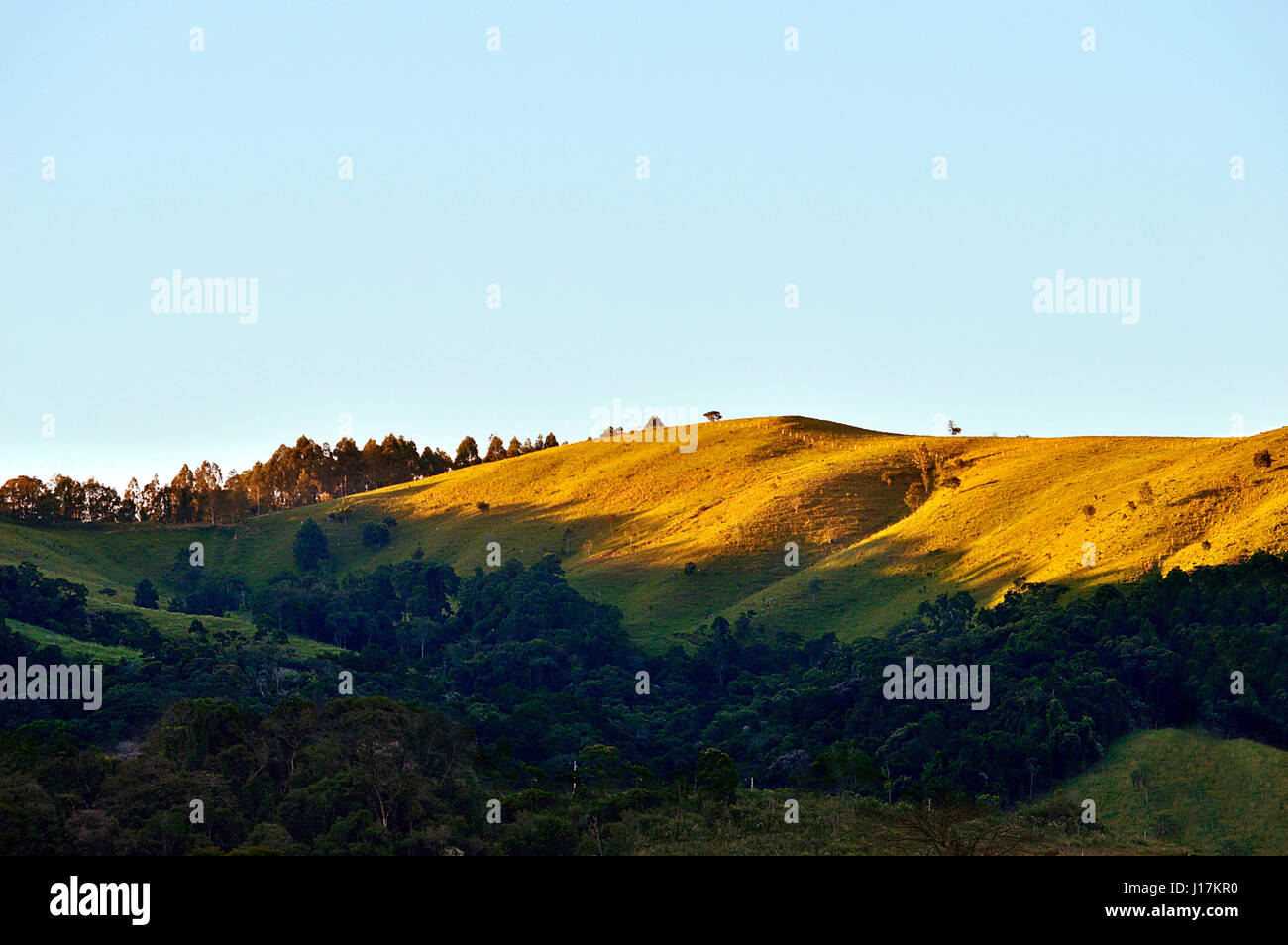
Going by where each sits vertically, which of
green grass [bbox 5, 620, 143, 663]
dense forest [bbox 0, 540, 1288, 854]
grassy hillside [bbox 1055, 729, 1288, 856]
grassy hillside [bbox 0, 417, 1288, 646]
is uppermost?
grassy hillside [bbox 0, 417, 1288, 646]

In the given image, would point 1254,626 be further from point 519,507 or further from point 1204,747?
point 519,507

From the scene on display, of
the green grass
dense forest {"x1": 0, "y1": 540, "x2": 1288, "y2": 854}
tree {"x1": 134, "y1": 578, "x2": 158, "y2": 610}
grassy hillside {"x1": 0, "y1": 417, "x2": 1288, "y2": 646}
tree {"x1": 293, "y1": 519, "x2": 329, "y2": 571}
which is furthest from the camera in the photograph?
tree {"x1": 293, "y1": 519, "x2": 329, "y2": 571}

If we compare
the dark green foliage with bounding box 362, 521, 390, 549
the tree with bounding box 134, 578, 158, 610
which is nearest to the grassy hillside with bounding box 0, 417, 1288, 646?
the tree with bounding box 134, 578, 158, 610

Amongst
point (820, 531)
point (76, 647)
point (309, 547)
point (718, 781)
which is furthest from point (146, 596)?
point (718, 781)

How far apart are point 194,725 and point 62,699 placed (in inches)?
909

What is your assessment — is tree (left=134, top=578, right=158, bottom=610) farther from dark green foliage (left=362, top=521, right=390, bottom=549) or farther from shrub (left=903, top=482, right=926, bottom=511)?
shrub (left=903, top=482, right=926, bottom=511)

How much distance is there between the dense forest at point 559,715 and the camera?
71188mm

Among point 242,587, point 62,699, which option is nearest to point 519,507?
point 242,587

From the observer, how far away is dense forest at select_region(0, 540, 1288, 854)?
7119cm

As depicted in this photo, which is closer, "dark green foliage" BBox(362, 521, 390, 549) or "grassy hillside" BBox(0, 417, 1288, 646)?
"grassy hillside" BBox(0, 417, 1288, 646)

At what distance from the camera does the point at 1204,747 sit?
8775 centimetres

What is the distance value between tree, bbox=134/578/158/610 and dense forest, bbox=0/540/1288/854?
15334 mm

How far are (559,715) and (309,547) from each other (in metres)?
88.6

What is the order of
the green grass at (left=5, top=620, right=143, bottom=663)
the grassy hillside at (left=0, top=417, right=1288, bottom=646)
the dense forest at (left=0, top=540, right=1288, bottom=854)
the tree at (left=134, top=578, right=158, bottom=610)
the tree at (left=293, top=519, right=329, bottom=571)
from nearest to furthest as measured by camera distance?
the dense forest at (left=0, top=540, right=1288, bottom=854) < the green grass at (left=5, top=620, right=143, bottom=663) < the grassy hillside at (left=0, top=417, right=1288, bottom=646) < the tree at (left=134, top=578, right=158, bottom=610) < the tree at (left=293, top=519, right=329, bottom=571)
